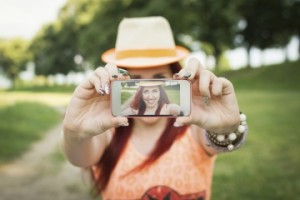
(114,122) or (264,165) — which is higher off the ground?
(114,122)

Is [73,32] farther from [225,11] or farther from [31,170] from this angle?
[31,170]

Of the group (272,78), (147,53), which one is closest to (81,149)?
(147,53)

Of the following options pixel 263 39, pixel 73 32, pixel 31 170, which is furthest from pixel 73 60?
pixel 31 170

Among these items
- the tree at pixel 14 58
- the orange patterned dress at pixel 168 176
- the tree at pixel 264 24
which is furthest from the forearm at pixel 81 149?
the tree at pixel 14 58

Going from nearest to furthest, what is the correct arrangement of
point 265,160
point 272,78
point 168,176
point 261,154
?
point 168,176, point 265,160, point 261,154, point 272,78

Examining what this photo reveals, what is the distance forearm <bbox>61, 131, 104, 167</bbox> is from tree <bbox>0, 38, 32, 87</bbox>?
68.2m

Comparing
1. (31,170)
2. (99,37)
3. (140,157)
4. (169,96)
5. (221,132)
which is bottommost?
(99,37)

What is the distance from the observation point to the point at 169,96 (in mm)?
1839

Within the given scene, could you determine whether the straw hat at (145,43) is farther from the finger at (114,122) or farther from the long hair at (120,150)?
the finger at (114,122)

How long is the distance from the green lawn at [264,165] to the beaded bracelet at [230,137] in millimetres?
3752

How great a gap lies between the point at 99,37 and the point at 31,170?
78.6 ft

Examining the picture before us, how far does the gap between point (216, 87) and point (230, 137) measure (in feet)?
1.35

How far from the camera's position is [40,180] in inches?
272

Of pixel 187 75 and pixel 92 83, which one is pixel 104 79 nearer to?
pixel 92 83
